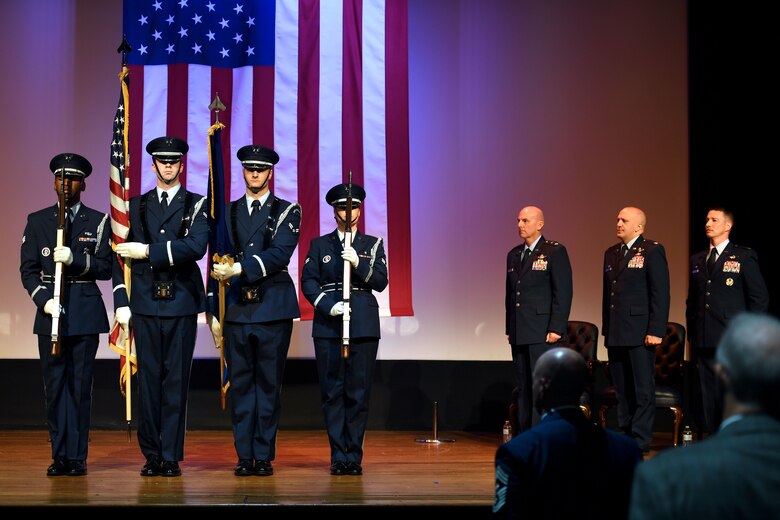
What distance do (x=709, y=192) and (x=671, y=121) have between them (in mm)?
736

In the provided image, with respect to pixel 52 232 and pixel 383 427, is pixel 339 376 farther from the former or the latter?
pixel 383 427

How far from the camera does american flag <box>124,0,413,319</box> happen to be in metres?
7.16

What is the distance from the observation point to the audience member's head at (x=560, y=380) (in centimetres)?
248

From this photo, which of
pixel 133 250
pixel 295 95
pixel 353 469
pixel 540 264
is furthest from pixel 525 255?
pixel 133 250

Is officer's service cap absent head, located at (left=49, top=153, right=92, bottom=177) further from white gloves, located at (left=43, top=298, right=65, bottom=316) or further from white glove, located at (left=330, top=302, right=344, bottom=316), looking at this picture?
white glove, located at (left=330, top=302, right=344, bottom=316)

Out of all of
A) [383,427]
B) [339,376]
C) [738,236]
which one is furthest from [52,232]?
[738,236]

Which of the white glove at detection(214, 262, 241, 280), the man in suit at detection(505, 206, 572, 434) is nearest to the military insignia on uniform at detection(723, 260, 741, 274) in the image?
the man in suit at detection(505, 206, 572, 434)

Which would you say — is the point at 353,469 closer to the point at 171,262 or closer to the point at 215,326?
the point at 215,326

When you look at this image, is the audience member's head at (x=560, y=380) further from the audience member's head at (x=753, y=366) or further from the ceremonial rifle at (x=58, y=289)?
the ceremonial rifle at (x=58, y=289)

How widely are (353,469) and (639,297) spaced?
2.37 metres

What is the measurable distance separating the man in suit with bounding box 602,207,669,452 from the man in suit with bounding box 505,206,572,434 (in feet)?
1.21

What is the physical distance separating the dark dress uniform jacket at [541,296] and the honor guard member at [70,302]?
2720 mm

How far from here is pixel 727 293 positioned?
630 cm

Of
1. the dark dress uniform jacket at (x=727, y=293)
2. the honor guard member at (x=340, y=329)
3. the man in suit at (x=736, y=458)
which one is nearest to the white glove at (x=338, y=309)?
the honor guard member at (x=340, y=329)
